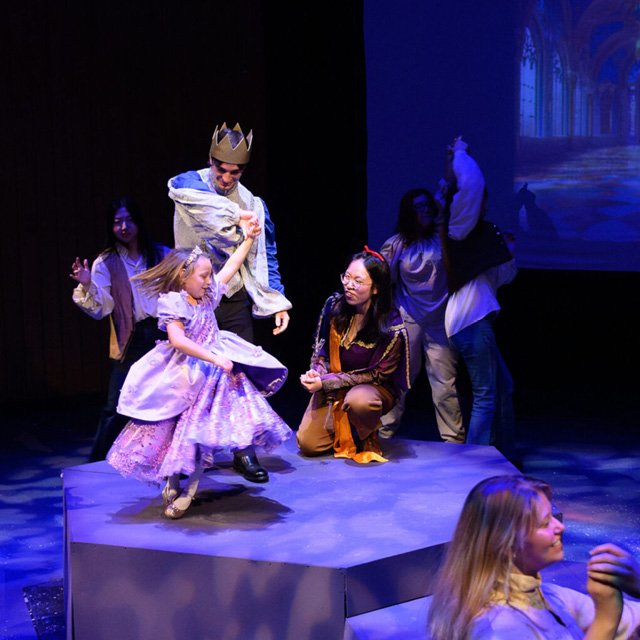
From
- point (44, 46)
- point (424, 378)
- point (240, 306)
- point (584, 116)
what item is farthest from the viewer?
point (424, 378)

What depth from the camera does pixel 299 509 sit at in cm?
322

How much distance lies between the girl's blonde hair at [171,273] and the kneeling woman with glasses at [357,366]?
77 cm

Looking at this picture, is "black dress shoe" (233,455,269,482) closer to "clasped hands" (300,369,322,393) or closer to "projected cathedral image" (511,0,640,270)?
"clasped hands" (300,369,322,393)

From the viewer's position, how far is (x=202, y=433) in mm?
2973

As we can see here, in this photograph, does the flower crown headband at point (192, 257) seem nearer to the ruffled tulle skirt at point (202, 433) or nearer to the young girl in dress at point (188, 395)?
the young girl in dress at point (188, 395)

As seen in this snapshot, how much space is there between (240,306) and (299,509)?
34.8 inches

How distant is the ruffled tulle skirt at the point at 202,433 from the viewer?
2.97m

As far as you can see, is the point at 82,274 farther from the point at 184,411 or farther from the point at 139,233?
the point at 184,411

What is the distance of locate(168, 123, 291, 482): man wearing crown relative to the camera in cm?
349

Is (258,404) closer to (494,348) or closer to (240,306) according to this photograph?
(240,306)

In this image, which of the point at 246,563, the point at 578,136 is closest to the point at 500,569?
the point at 246,563

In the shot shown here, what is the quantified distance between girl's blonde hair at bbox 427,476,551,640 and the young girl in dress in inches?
49.0

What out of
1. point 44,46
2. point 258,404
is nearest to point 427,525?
point 258,404

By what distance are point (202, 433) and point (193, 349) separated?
0.27 metres
